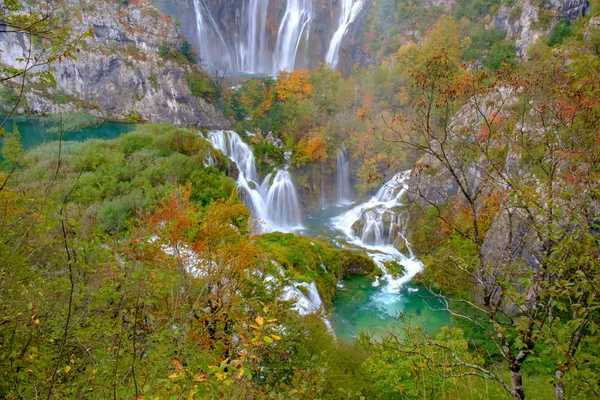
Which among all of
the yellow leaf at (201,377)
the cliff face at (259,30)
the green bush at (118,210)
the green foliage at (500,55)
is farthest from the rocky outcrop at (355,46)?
the yellow leaf at (201,377)

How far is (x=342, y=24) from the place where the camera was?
38.5 m

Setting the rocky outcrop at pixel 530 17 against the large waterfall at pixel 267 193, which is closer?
the large waterfall at pixel 267 193

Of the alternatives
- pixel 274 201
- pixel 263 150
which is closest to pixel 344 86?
pixel 263 150

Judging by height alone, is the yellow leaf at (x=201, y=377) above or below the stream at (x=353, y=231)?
above

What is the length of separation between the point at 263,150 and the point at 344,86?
976 centimetres

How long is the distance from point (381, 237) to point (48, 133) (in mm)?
32443

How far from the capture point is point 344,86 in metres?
28.2

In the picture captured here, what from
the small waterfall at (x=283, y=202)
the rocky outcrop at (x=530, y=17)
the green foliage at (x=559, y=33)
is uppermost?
the rocky outcrop at (x=530, y=17)

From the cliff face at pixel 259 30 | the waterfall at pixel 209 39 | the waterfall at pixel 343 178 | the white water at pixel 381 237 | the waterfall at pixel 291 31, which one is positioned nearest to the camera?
the white water at pixel 381 237

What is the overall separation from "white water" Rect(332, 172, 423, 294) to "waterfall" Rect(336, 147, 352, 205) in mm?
2970

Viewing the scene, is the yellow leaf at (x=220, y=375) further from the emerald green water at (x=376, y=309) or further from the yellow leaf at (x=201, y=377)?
the emerald green water at (x=376, y=309)

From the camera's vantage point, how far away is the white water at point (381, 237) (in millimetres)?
16141

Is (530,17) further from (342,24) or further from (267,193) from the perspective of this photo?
(267,193)

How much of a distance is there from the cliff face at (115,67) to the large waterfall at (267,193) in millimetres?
17026
